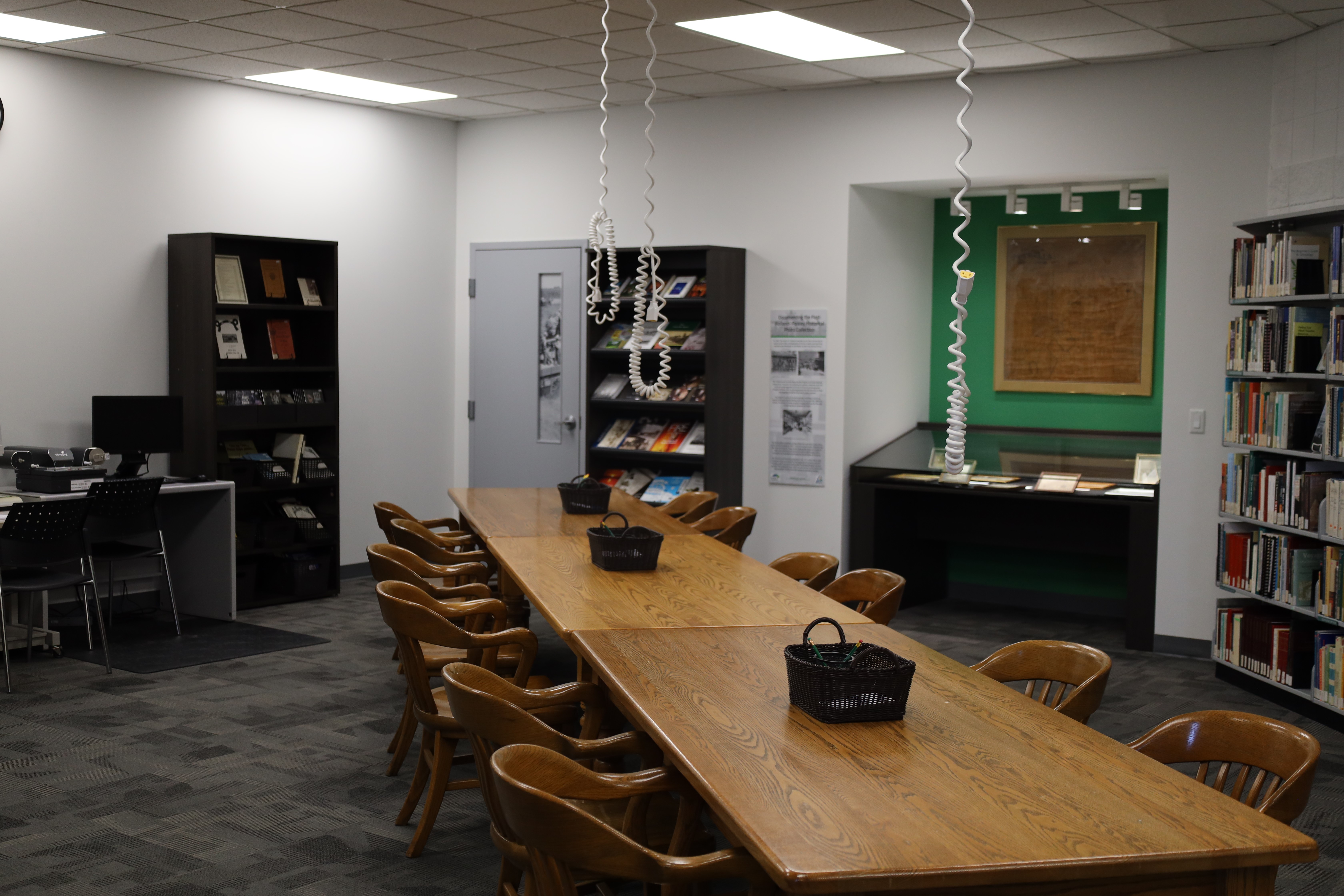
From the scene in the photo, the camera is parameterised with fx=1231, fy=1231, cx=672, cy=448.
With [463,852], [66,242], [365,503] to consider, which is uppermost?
[66,242]

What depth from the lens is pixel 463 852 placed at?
409cm

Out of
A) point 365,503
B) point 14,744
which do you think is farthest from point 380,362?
point 14,744

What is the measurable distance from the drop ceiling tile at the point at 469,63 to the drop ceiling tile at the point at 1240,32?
370 cm

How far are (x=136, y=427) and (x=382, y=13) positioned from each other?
2881mm

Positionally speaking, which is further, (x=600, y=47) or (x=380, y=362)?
(x=380, y=362)

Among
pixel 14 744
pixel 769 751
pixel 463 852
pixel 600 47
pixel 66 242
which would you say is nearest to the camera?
pixel 769 751

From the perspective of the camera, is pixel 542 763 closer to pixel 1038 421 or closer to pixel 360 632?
pixel 360 632

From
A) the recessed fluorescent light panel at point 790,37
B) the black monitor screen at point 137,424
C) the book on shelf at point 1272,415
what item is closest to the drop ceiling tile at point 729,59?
the recessed fluorescent light panel at point 790,37

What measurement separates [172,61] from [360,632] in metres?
3.65

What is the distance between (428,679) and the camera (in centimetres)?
399

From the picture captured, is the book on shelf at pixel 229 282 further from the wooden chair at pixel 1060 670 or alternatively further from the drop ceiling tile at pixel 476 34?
the wooden chair at pixel 1060 670

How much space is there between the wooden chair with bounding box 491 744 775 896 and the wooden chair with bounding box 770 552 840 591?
2490 millimetres

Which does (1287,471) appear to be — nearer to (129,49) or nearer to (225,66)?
(225,66)

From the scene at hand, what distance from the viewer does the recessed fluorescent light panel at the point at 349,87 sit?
7984 mm
